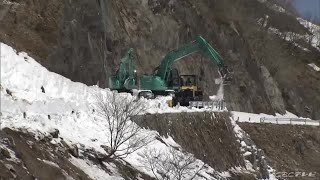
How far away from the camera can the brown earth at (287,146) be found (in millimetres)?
42969

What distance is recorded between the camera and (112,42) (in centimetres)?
4625

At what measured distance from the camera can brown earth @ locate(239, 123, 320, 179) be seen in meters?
43.0

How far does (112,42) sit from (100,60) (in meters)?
3.71

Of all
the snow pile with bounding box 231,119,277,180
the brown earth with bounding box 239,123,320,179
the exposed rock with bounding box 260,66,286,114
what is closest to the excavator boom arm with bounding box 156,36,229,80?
the snow pile with bounding box 231,119,277,180

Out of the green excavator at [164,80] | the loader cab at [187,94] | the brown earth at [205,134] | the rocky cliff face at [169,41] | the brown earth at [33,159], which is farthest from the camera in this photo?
the rocky cliff face at [169,41]

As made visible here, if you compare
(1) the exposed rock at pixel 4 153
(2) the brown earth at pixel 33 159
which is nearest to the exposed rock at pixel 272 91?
(2) the brown earth at pixel 33 159

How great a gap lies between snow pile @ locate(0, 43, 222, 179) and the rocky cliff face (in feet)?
30.7

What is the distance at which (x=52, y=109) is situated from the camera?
23594 millimetres

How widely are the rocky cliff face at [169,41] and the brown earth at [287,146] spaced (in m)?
11.1

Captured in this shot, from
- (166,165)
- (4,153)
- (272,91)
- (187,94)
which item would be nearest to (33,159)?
(4,153)

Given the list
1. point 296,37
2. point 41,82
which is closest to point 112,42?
point 41,82

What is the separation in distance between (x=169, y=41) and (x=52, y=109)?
32565mm

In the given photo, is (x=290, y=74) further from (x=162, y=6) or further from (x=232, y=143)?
(x=232, y=143)

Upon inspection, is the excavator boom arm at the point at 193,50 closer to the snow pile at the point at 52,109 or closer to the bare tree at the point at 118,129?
the snow pile at the point at 52,109
